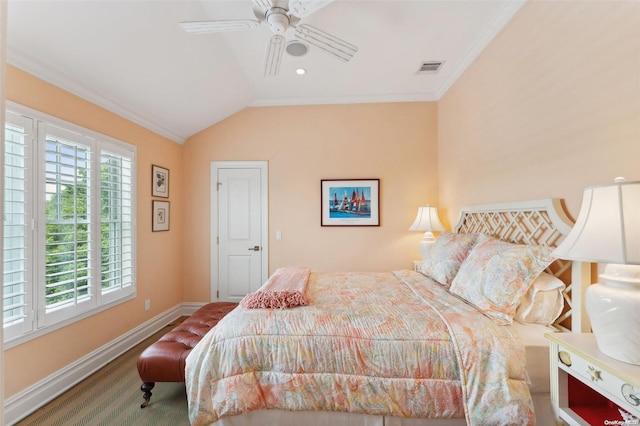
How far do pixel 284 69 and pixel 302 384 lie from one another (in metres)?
2.96

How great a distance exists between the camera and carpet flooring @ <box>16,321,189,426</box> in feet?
6.09

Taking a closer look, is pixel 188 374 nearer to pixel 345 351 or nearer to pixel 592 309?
pixel 345 351

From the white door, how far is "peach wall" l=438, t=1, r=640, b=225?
8.66 feet

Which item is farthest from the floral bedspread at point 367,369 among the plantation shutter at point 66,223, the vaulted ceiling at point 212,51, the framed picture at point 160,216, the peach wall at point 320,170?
the framed picture at point 160,216

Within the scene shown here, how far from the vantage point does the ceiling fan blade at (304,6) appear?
164 cm

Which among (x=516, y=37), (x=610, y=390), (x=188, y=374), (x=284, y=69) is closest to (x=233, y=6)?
(x=284, y=69)

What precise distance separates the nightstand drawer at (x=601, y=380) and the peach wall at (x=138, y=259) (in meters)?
3.27

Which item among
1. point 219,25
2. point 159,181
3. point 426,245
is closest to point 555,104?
point 426,245

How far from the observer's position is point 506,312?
159 cm

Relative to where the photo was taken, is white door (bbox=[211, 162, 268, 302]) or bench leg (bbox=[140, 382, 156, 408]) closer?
bench leg (bbox=[140, 382, 156, 408])

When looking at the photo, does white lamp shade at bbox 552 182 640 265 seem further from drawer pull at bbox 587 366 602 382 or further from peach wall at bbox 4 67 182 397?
peach wall at bbox 4 67 182 397

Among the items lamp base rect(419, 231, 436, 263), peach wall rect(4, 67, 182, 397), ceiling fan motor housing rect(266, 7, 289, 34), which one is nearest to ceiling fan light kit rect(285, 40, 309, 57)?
ceiling fan motor housing rect(266, 7, 289, 34)

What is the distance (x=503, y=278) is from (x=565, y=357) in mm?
474

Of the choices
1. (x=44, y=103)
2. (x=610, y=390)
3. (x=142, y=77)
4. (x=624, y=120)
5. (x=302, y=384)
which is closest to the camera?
(x=610, y=390)
